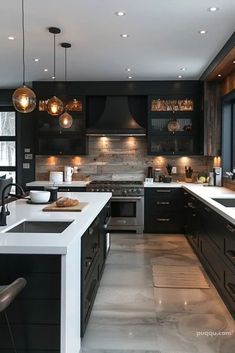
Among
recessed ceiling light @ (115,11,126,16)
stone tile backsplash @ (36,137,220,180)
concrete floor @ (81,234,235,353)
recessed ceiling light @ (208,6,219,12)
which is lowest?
concrete floor @ (81,234,235,353)

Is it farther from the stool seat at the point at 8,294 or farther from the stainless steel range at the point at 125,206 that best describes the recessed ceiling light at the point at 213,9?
the stainless steel range at the point at 125,206

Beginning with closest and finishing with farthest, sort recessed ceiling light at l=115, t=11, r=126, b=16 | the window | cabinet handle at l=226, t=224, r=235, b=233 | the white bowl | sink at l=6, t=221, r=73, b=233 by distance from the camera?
sink at l=6, t=221, r=73, b=233 → cabinet handle at l=226, t=224, r=235, b=233 → recessed ceiling light at l=115, t=11, r=126, b=16 → the white bowl → the window

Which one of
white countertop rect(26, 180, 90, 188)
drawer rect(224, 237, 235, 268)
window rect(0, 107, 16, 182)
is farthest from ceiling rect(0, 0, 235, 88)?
drawer rect(224, 237, 235, 268)

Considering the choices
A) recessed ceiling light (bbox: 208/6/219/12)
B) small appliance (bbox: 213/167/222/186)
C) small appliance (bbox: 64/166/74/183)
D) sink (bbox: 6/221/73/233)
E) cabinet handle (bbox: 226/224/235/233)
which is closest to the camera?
sink (bbox: 6/221/73/233)

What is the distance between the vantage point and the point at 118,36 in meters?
4.23

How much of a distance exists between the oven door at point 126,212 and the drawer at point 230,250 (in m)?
3.18

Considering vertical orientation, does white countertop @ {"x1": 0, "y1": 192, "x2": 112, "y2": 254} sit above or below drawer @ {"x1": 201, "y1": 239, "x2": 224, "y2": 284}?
above

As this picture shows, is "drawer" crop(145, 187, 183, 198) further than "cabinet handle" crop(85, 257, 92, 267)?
Yes

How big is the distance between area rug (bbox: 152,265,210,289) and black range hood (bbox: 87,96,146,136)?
2971 mm

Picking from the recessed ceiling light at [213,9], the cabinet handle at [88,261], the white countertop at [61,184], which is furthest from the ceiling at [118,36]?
the cabinet handle at [88,261]

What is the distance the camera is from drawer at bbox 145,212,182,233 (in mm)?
6379

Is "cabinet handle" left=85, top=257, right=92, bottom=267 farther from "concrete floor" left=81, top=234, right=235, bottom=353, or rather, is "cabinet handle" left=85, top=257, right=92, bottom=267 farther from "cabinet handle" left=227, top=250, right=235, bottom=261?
"cabinet handle" left=227, top=250, right=235, bottom=261

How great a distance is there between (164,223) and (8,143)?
3857mm

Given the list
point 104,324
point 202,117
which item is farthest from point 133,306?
point 202,117
